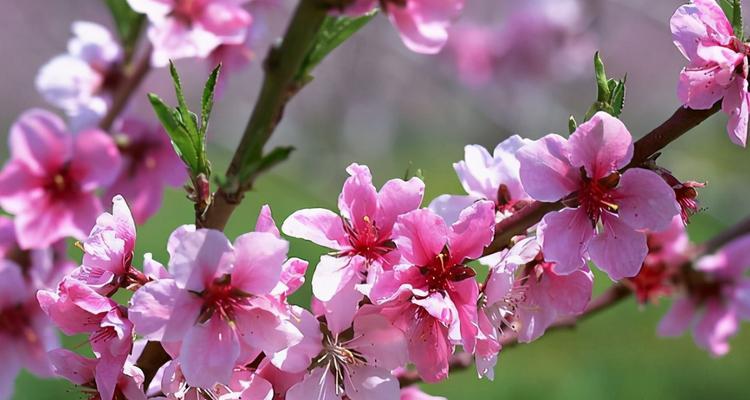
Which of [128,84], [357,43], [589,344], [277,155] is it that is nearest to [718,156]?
[589,344]

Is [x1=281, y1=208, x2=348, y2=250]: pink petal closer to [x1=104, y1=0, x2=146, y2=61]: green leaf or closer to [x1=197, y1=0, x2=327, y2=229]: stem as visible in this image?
[x1=197, y1=0, x2=327, y2=229]: stem

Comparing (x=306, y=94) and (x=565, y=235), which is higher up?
(x=565, y=235)

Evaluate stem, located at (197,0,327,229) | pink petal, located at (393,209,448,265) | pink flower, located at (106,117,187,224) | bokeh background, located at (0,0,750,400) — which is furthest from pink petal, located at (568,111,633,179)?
bokeh background, located at (0,0,750,400)

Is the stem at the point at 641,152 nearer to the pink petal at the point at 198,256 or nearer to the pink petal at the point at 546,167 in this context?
the pink petal at the point at 546,167

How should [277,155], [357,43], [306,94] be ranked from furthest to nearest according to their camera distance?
1. [306,94]
2. [357,43]
3. [277,155]

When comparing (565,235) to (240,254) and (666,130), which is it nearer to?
(666,130)

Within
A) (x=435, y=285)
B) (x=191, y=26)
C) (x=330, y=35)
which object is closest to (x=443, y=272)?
(x=435, y=285)
